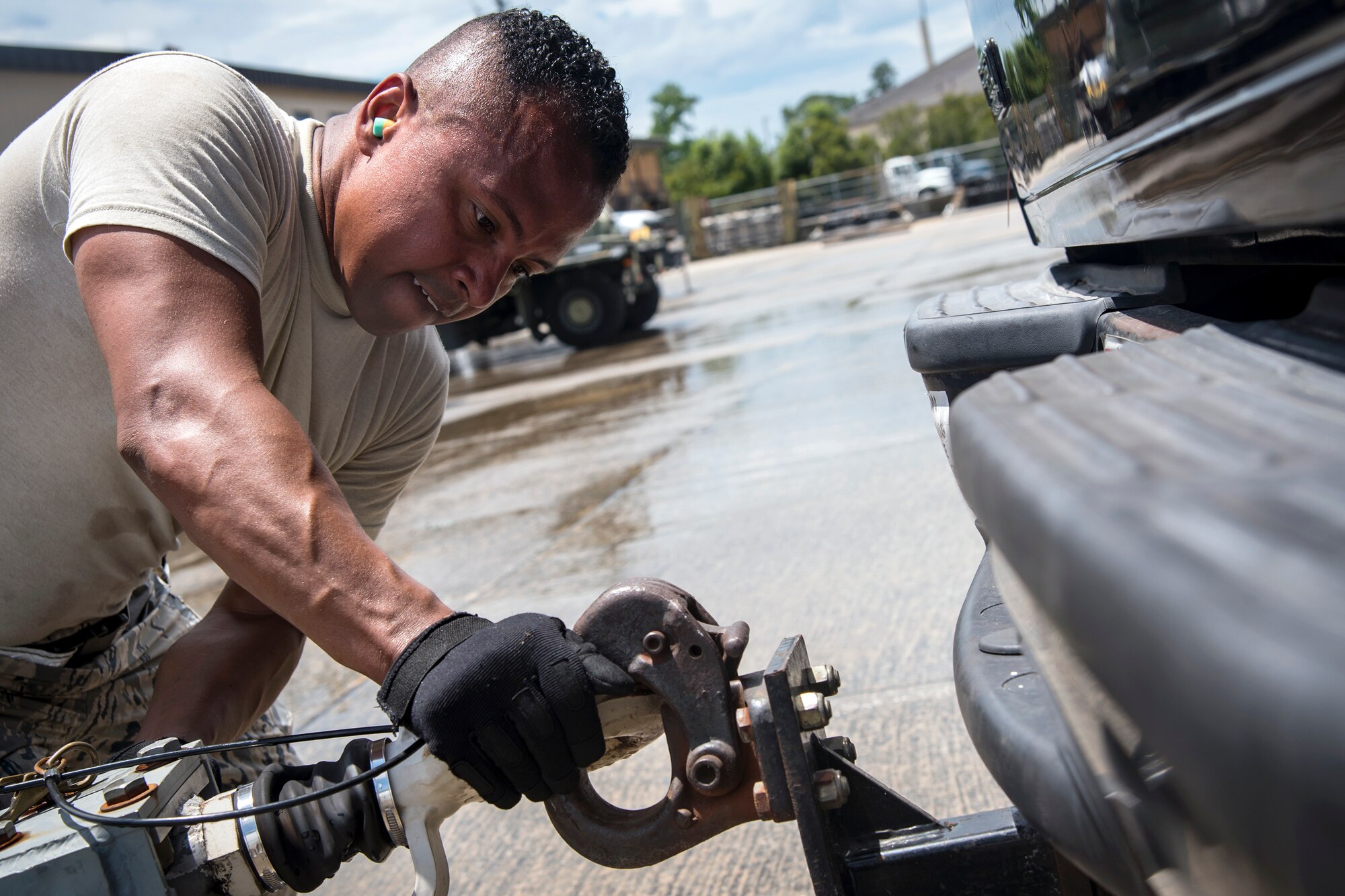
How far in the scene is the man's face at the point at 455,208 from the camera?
6.01 feet

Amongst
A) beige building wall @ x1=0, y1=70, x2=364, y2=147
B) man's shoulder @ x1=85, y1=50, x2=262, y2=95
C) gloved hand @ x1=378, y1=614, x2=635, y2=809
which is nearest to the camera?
gloved hand @ x1=378, y1=614, x2=635, y2=809

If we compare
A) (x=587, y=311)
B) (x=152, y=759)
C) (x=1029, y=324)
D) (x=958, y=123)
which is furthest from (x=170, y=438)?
(x=958, y=123)

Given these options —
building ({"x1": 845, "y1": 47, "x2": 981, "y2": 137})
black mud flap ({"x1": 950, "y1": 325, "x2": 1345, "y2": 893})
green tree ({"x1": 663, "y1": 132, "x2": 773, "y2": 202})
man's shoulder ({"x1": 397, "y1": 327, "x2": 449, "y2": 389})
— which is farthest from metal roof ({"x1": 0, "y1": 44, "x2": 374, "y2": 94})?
building ({"x1": 845, "y1": 47, "x2": 981, "y2": 137})

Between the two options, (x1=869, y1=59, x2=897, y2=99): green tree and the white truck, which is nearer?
the white truck

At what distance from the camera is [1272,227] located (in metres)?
1.01

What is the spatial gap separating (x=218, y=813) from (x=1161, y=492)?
3.89 feet

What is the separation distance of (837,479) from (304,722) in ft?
7.52

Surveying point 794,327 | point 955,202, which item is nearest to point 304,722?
point 794,327

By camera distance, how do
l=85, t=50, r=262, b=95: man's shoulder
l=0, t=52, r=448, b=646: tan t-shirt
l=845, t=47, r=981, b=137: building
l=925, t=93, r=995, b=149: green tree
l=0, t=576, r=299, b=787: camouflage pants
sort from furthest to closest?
l=845, t=47, r=981, b=137: building
l=925, t=93, r=995, b=149: green tree
l=0, t=576, r=299, b=787: camouflage pants
l=85, t=50, r=262, b=95: man's shoulder
l=0, t=52, r=448, b=646: tan t-shirt

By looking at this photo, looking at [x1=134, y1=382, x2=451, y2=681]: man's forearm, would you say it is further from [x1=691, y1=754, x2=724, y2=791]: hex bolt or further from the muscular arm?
[x1=691, y1=754, x2=724, y2=791]: hex bolt

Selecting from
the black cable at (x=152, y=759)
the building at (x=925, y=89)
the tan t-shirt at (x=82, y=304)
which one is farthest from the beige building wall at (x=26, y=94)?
the building at (x=925, y=89)

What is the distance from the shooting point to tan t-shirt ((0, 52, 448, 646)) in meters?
1.62

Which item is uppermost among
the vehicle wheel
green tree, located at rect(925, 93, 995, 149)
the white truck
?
green tree, located at rect(925, 93, 995, 149)

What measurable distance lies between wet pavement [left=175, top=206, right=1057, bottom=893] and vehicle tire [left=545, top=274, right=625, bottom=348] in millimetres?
3843
